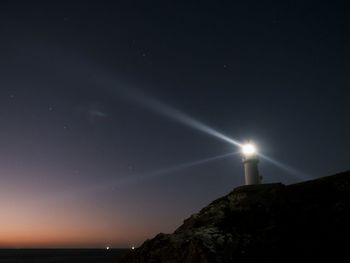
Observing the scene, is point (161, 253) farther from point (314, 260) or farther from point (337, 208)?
point (337, 208)

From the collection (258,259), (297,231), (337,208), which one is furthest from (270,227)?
(337,208)

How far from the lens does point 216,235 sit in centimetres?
1030

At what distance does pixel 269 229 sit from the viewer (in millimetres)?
10398

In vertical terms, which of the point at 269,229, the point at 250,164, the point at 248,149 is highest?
the point at 248,149

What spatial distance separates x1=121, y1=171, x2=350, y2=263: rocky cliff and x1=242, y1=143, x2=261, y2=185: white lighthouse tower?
8.75 meters

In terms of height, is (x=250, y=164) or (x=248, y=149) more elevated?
(x=248, y=149)

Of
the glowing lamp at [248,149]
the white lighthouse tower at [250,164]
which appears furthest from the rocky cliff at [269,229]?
the glowing lamp at [248,149]

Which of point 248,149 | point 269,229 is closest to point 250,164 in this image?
point 248,149

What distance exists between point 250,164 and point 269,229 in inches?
484

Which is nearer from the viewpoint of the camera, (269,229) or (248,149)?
(269,229)

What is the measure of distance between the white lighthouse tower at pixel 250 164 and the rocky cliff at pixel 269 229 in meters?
8.75

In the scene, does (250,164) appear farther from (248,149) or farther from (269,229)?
(269,229)

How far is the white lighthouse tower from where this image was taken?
72.6 feet

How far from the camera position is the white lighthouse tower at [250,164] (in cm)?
2214
